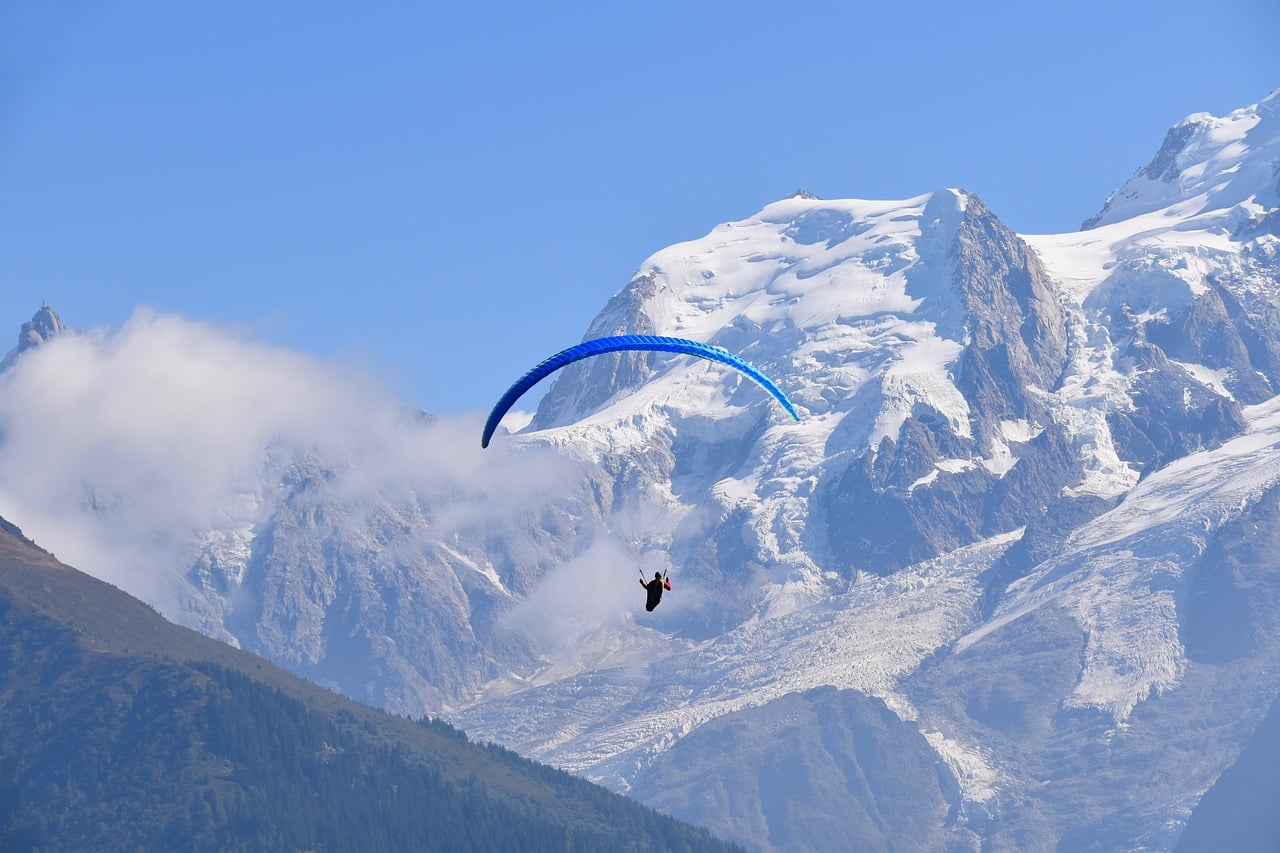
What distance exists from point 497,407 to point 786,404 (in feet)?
59.0

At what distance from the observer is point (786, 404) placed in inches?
5650

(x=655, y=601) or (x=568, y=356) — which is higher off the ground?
(x=568, y=356)

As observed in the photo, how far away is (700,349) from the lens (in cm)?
13500

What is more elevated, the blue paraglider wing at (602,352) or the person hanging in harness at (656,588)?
the blue paraglider wing at (602,352)

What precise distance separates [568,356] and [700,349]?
767 centimetres

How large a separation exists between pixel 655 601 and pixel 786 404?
17.2 m

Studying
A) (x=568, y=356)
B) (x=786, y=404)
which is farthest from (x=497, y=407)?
(x=786, y=404)

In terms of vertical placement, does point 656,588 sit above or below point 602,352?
below

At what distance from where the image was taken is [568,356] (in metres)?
134

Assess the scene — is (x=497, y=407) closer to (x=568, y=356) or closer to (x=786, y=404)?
(x=568, y=356)

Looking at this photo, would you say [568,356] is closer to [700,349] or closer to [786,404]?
[700,349]

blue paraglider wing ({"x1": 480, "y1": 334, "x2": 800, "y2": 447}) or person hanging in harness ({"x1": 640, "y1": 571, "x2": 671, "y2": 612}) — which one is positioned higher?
blue paraglider wing ({"x1": 480, "y1": 334, "x2": 800, "y2": 447})

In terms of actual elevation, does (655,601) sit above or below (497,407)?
below

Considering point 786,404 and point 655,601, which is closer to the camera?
point 655,601
